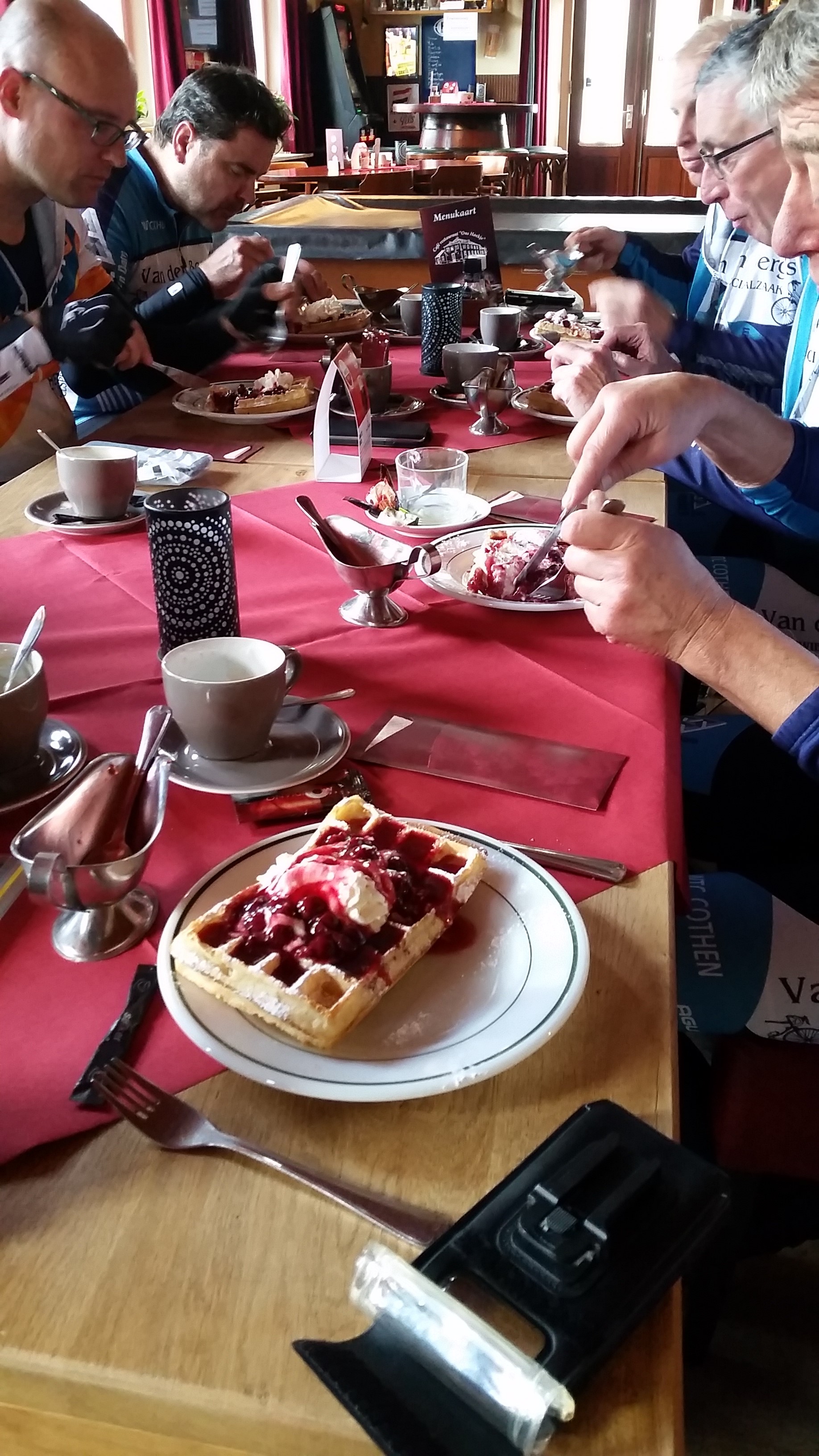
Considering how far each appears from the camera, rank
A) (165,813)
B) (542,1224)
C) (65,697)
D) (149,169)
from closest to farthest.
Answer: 1. (542,1224)
2. (165,813)
3. (65,697)
4. (149,169)

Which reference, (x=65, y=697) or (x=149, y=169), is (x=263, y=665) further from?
(x=149, y=169)

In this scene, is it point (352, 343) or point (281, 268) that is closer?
point (352, 343)

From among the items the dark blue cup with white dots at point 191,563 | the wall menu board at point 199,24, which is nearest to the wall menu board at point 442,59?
the wall menu board at point 199,24

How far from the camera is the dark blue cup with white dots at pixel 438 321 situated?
2.29 metres

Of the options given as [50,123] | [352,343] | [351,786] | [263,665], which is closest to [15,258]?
[50,123]

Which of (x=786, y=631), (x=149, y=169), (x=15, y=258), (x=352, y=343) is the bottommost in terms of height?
(x=786, y=631)

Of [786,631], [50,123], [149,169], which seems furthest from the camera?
[149,169]

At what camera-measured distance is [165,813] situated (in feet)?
2.83

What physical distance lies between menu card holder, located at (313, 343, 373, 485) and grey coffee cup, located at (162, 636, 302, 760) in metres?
0.79

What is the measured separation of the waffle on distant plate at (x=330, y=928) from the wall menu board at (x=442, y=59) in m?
11.2

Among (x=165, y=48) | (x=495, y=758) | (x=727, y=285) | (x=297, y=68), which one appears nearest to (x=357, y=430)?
(x=495, y=758)

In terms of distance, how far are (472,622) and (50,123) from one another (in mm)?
1621

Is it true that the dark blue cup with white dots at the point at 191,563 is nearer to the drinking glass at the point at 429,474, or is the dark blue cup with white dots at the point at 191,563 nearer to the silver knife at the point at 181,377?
the drinking glass at the point at 429,474

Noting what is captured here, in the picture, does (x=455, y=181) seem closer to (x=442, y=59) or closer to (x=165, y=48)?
(x=165, y=48)
